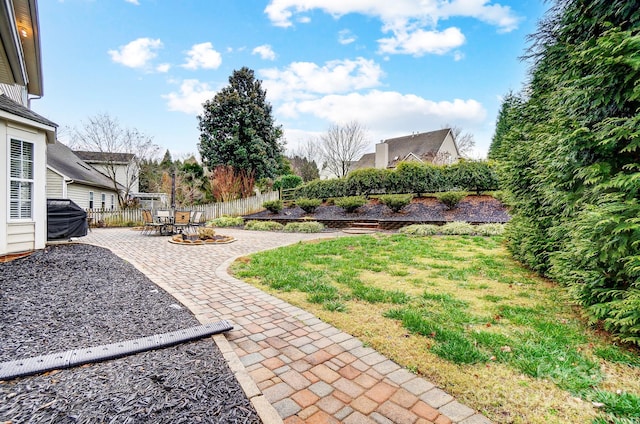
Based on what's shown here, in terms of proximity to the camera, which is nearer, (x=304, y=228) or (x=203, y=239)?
(x=203, y=239)

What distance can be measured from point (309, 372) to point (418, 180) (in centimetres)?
1343

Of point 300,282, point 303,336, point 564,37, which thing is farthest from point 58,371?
point 564,37

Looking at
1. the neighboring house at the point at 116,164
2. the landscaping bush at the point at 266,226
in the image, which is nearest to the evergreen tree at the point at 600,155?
the landscaping bush at the point at 266,226

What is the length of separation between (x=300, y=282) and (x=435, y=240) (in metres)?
5.97

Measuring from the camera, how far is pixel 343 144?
1119 inches

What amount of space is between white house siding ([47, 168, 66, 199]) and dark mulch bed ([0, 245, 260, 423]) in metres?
14.2

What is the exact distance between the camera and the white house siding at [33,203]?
18.9 feet

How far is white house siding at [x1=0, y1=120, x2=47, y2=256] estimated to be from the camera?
575cm

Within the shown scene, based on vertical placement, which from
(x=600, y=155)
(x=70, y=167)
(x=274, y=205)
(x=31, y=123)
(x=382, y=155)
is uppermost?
(x=382, y=155)

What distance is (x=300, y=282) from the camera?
4.50 meters

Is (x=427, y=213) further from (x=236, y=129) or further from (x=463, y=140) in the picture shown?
(x=463, y=140)

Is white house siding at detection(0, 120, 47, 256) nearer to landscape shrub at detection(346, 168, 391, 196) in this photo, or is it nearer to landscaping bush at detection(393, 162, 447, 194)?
landscape shrub at detection(346, 168, 391, 196)

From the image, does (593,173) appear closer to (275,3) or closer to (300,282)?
(300,282)

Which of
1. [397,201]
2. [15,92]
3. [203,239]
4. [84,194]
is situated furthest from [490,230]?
[84,194]
